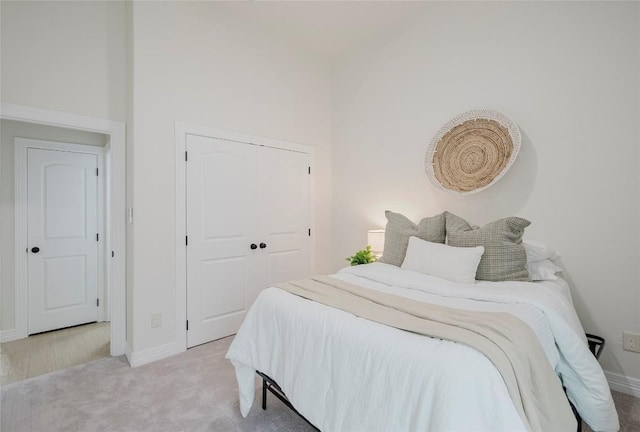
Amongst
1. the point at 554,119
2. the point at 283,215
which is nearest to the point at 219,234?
the point at 283,215

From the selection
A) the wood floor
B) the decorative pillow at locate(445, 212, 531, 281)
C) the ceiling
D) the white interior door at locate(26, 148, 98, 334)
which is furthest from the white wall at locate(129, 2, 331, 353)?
the decorative pillow at locate(445, 212, 531, 281)

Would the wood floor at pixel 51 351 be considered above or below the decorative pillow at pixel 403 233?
below

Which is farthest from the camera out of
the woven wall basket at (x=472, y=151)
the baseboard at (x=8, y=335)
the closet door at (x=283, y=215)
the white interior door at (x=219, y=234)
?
the closet door at (x=283, y=215)

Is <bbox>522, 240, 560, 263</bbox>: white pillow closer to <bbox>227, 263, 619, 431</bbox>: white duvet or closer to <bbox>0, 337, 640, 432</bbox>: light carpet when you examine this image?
<bbox>227, 263, 619, 431</bbox>: white duvet

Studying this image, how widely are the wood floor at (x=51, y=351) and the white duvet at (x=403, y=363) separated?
6.04 ft

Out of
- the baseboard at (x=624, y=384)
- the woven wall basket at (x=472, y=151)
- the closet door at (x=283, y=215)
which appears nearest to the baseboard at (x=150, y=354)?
the closet door at (x=283, y=215)

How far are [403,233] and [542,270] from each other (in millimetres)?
970

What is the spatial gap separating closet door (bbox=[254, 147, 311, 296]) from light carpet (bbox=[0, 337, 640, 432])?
3.98 feet

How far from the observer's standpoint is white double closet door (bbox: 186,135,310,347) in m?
2.87

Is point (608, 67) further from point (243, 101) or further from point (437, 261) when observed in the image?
point (243, 101)

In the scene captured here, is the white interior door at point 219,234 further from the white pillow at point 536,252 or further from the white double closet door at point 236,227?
the white pillow at point 536,252

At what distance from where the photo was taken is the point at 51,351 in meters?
2.79

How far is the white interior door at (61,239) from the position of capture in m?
3.17

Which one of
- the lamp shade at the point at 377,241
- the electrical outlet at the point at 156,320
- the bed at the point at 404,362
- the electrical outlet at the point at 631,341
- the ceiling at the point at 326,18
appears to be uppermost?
the ceiling at the point at 326,18
